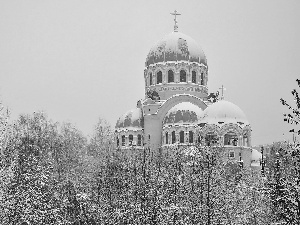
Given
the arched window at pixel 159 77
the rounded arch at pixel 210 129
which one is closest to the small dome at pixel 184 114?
the rounded arch at pixel 210 129

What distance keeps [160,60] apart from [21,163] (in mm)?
31482

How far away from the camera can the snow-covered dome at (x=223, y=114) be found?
1745 inches

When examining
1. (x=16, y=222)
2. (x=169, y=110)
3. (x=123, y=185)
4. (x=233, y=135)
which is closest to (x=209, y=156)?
(x=123, y=185)

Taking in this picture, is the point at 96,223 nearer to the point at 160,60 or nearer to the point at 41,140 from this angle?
the point at 41,140

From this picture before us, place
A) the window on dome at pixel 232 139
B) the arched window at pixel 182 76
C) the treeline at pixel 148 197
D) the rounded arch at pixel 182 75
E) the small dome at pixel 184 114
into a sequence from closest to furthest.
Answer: the treeline at pixel 148 197 → the window on dome at pixel 232 139 → the small dome at pixel 184 114 → the rounded arch at pixel 182 75 → the arched window at pixel 182 76

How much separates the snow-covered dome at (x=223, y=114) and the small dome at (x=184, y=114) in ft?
3.22

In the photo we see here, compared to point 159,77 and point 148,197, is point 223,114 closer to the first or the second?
point 159,77

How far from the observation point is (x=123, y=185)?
1981 centimetres

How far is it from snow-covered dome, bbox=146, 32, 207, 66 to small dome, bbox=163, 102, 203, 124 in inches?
248

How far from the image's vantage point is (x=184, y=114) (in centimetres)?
4606

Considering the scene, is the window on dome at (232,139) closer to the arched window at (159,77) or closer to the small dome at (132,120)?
the small dome at (132,120)

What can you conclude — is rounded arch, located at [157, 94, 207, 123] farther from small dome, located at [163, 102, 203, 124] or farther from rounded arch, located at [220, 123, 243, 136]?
rounded arch, located at [220, 123, 243, 136]

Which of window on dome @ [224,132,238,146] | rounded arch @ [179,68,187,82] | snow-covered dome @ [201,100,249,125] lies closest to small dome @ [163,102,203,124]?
snow-covered dome @ [201,100,249,125]

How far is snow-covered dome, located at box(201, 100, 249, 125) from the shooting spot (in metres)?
44.3
